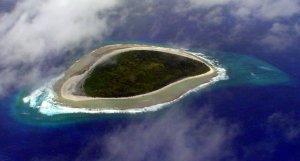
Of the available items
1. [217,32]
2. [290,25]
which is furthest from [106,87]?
[290,25]

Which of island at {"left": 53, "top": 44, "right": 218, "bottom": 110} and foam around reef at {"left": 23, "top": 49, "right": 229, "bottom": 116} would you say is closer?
foam around reef at {"left": 23, "top": 49, "right": 229, "bottom": 116}

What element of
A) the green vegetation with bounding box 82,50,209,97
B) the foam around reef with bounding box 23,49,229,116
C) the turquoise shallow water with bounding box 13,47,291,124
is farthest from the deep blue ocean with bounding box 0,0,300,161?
the green vegetation with bounding box 82,50,209,97

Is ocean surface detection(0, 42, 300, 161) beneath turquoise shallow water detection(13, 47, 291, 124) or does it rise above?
beneath

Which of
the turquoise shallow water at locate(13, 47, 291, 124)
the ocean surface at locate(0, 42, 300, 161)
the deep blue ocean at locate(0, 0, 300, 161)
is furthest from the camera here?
the turquoise shallow water at locate(13, 47, 291, 124)

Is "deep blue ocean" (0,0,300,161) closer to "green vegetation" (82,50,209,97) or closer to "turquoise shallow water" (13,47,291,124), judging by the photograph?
"turquoise shallow water" (13,47,291,124)

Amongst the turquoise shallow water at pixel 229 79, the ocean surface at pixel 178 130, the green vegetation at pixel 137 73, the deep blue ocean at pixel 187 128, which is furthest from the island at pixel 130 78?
the deep blue ocean at pixel 187 128

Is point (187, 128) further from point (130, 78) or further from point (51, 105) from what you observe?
point (51, 105)

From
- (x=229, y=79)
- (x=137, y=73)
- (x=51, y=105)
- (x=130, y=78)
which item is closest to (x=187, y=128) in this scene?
(x=130, y=78)

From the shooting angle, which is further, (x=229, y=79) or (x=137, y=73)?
(x=229, y=79)
